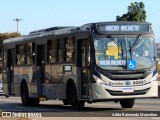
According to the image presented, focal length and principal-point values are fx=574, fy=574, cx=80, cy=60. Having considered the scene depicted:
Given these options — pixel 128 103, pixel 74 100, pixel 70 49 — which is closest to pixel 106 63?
pixel 70 49

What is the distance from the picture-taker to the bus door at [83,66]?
1984cm

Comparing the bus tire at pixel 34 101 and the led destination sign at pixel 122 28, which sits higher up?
the led destination sign at pixel 122 28

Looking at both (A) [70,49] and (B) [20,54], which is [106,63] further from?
(B) [20,54]

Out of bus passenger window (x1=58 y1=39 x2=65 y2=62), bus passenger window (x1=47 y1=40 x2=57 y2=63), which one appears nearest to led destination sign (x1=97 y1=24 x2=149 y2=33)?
bus passenger window (x1=58 y1=39 x2=65 y2=62)

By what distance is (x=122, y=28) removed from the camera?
2006 centimetres

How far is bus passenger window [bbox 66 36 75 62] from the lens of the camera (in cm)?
2096

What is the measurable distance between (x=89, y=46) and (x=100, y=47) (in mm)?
383

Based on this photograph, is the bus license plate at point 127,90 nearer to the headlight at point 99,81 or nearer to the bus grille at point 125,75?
the bus grille at point 125,75

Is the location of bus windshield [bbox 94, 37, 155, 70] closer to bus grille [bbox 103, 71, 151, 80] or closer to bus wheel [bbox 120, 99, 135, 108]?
bus grille [bbox 103, 71, 151, 80]

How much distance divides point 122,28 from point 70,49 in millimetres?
2246

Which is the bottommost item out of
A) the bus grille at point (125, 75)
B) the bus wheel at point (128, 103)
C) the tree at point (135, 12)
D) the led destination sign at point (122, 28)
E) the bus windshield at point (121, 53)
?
the bus wheel at point (128, 103)

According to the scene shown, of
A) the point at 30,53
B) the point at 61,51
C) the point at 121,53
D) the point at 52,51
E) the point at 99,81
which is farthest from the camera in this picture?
the point at 30,53

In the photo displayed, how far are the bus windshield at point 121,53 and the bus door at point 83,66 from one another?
498mm

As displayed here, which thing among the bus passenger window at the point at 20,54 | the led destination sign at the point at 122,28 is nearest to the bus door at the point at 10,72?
the bus passenger window at the point at 20,54
